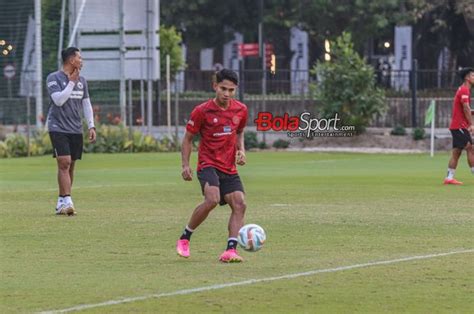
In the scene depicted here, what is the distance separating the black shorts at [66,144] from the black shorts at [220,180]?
5041 mm

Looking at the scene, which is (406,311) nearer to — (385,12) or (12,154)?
Result: (12,154)

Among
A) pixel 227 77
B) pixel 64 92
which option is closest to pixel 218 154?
pixel 227 77

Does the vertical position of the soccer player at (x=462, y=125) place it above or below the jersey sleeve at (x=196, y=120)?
below

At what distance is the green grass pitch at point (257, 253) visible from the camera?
970 cm

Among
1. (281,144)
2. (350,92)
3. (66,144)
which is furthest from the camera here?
(281,144)

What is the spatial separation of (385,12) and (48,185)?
124 ft

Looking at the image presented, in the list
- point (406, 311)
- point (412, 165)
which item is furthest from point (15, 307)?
point (412, 165)

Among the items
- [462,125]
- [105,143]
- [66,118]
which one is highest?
[66,118]

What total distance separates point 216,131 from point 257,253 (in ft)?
4.23

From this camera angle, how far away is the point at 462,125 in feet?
74.4

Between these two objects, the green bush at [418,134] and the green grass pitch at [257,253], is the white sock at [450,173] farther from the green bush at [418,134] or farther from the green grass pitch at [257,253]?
the green bush at [418,134]

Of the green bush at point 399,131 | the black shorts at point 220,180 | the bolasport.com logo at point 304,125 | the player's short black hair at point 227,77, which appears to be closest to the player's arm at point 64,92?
the black shorts at point 220,180

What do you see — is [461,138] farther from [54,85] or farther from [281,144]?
[281,144]

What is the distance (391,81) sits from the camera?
1715 inches
